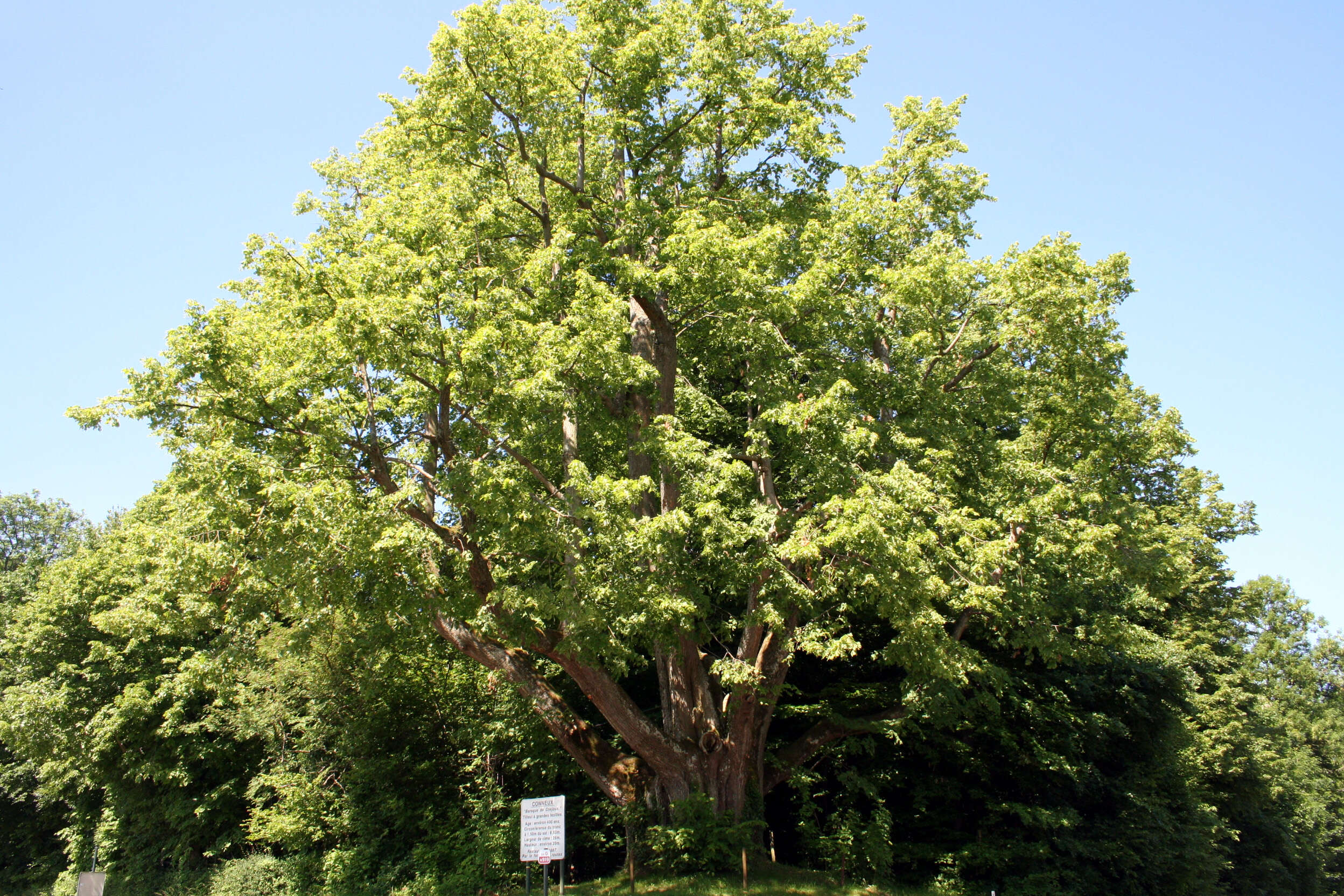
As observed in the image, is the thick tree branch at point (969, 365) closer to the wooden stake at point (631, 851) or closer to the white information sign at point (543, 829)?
the wooden stake at point (631, 851)

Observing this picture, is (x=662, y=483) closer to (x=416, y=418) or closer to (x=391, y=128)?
(x=416, y=418)

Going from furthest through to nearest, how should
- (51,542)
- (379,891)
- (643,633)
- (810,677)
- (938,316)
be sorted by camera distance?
(51,542)
(810,677)
(379,891)
(938,316)
(643,633)

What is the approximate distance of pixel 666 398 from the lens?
623 inches

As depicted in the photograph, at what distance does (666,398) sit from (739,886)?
319 inches

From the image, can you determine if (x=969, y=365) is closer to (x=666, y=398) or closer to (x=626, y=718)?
(x=666, y=398)

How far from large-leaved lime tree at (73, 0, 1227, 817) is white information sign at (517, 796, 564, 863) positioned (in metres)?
2.12

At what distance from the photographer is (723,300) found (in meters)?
14.4

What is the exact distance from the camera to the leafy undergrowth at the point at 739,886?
13.7 metres

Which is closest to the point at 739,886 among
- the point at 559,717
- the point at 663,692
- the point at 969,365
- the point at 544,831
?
the point at 663,692

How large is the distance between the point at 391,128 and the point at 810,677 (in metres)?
14.6

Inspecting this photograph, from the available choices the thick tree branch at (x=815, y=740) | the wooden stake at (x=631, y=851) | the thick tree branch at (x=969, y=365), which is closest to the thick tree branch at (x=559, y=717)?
the wooden stake at (x=631, y=851)

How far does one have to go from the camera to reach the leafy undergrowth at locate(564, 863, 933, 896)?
13695mm

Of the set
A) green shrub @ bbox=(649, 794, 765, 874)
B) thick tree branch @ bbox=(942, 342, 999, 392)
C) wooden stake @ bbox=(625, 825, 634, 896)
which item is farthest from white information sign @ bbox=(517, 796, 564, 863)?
thick tree branch @ bbox=(942, 342, 999, 392)

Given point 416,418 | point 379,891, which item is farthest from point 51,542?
point 416,418
